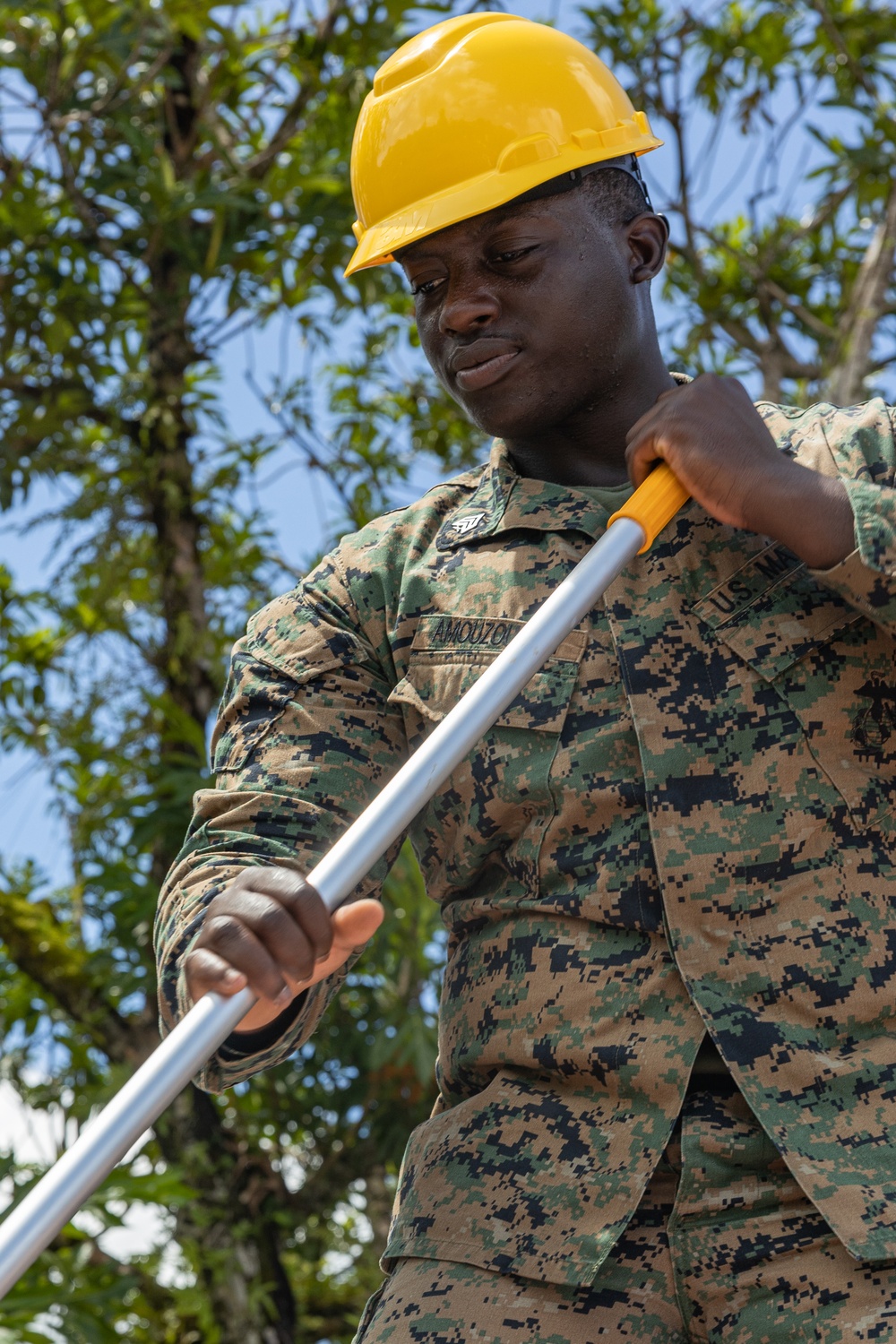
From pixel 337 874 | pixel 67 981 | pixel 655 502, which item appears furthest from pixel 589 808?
pixel 67 981

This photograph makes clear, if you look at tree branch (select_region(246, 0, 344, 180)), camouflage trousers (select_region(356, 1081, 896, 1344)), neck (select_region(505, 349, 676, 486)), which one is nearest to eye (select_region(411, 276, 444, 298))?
neck (select_region(505, 349, 676, 486))

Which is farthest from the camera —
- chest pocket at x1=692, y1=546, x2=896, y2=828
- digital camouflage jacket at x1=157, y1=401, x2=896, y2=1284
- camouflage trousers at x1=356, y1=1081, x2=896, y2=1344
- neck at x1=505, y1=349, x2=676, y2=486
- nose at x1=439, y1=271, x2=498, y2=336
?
neck at x1=505, y1=349, x2=676, y2=486

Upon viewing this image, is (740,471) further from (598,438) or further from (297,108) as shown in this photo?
(297,108)

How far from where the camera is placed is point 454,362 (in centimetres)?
235

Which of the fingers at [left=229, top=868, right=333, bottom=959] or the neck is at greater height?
the neck

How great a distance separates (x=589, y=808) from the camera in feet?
6.77

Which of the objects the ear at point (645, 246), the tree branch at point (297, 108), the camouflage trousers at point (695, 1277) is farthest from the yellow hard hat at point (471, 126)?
the tree branch at point (297, 108)

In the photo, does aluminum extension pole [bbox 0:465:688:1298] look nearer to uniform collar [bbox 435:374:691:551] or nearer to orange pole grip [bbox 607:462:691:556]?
orange pole grip [bbox 607:462:691:556]

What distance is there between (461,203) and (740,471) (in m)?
0.62

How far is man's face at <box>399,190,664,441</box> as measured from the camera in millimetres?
2328

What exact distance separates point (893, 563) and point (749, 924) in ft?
1.48

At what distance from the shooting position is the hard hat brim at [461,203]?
2322mm

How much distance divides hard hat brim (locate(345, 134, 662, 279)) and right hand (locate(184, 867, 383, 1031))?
1.05 metres

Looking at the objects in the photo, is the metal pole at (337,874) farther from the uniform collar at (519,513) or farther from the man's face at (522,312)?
the man's face at (522,312)
